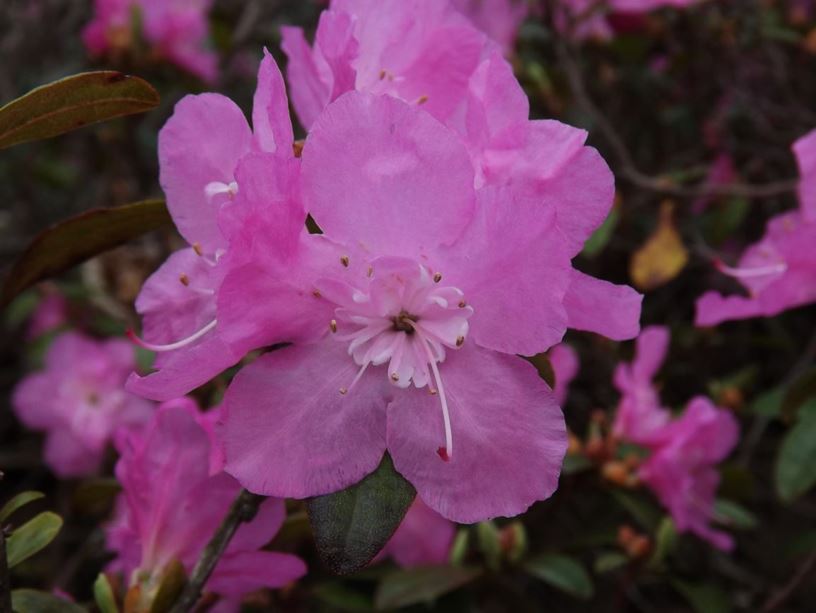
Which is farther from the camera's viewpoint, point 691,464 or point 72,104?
point 691,464

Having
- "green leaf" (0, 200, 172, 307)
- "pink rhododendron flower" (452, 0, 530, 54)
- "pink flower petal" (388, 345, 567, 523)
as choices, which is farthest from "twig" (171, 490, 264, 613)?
"pink rhododendron flower" (452, 0, 530, 54)

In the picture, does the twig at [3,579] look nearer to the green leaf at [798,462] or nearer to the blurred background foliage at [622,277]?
the blurred background foliage at [622,277]

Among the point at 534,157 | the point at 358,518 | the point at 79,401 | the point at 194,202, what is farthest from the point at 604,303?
the point at 79,401

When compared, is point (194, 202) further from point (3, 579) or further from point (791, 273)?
point (791, 273)

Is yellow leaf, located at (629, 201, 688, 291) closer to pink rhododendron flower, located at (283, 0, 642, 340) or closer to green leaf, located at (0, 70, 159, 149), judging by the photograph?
pink rhododendron flower, located at (283, 0, 642, 340)

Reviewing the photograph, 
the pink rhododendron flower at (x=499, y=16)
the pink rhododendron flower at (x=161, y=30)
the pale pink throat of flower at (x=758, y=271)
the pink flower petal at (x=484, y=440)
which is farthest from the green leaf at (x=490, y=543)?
the pink rhododendron flower at (x=161, y=30)

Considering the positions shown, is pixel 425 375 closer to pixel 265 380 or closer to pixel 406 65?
pixel 265 380
